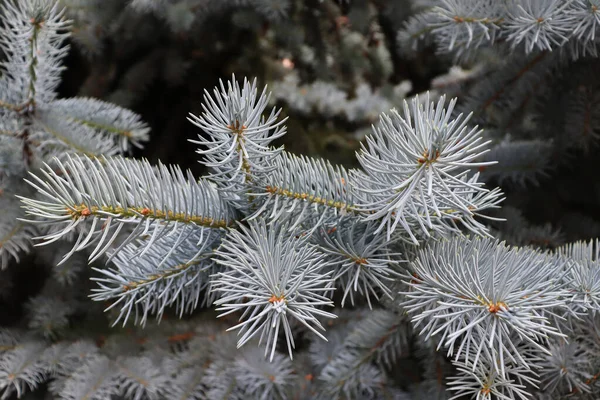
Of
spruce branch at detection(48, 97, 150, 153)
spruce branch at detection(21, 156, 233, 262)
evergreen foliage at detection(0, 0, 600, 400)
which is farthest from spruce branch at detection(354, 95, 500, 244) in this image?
spruce branch at detection(48, 97, 150, 153)

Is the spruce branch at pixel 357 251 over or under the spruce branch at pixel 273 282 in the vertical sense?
over

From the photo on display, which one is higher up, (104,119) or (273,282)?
(104,119)

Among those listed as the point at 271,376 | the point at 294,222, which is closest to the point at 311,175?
the point at 294,222

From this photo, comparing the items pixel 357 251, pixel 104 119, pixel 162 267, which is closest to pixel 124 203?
pixel 162 267

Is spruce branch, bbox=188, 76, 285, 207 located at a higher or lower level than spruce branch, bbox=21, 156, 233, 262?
higher

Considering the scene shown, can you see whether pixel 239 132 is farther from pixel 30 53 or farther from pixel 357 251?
pixel 30 53

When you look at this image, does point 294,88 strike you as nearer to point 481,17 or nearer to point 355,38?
point 355,38

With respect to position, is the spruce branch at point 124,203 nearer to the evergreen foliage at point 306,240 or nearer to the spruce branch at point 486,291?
the evergreen foliage at point 306,240

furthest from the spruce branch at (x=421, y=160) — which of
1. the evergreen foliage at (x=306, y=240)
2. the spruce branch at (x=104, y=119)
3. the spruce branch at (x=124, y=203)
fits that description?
the spruce branch at (x=104, y=119)

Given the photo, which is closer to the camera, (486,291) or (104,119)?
(486,291)

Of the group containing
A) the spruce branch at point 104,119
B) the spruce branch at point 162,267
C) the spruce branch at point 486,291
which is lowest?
the spruce branch at point 162,267

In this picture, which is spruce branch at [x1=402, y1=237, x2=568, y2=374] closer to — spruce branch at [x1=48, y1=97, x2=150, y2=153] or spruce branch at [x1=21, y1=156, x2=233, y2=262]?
spruce branch at [x1=21, y1=156, x2=233, y2=262]

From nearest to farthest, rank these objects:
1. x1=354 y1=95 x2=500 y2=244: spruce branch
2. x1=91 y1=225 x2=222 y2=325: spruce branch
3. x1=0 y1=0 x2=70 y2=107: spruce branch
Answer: x1=354 y1=95 x2=500 y2=244: spruce branch < x1=91 y1=225 x2=222 y2=325: spruce branch < x1=0 y1=0 x2=70 y2=107: spruce branch
